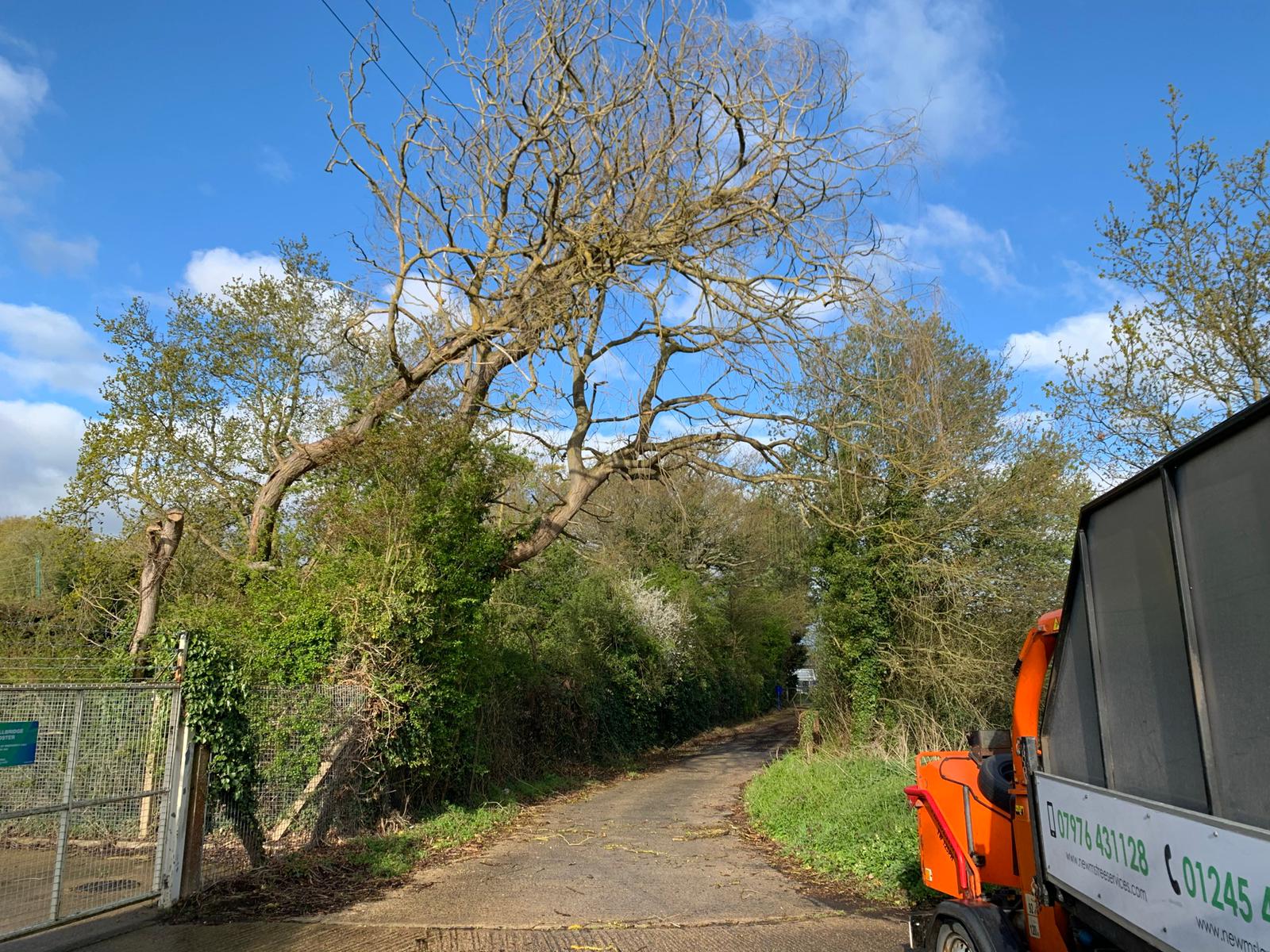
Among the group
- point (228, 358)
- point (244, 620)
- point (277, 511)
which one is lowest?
point (244, 620)

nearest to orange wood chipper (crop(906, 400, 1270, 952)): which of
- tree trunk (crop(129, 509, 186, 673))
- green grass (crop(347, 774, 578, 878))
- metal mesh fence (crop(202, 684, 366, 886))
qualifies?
green grass (crop(347, 774, 578, 878))

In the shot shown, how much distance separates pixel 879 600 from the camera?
1689 cm

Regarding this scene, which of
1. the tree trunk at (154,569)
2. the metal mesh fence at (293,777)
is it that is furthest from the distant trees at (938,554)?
the tree trunk at (154,569)

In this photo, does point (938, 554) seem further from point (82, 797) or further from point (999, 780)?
point (82, 797)

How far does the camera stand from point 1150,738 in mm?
3225

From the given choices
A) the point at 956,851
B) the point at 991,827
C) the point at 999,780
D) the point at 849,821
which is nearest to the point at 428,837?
the point at 849,821

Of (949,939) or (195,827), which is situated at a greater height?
(195,827)

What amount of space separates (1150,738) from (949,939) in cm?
244

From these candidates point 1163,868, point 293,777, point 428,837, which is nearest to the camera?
point 1163,868

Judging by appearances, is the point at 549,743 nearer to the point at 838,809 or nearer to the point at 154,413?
the point at 838,809

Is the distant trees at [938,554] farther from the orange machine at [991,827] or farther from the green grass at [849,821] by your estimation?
the orange machine at [991,827]

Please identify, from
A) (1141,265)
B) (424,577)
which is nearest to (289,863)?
(424,577)

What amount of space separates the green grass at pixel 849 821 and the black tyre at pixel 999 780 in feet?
11.7

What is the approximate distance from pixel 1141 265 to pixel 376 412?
1156 cm
